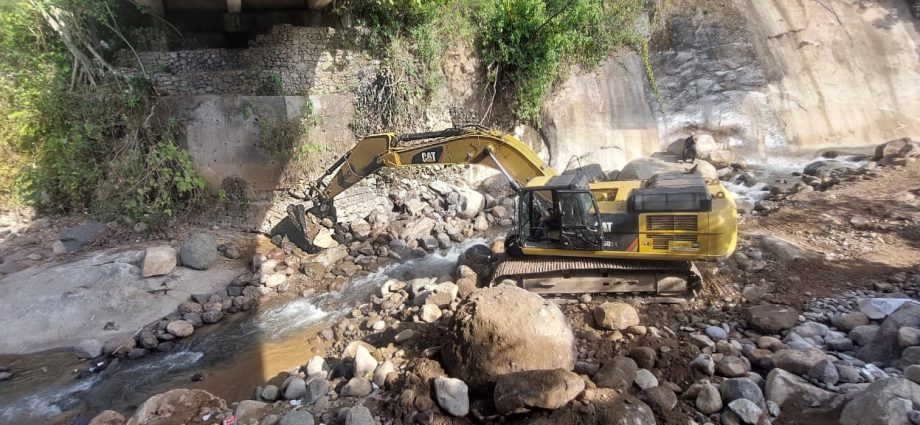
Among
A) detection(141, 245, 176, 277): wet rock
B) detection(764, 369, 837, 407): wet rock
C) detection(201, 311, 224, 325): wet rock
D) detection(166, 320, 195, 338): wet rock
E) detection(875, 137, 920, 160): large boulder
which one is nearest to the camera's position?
detection(764, 369, 837, 407): wet rock

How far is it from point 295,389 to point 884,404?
5.12 m

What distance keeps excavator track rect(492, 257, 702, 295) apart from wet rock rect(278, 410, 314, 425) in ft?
10.1

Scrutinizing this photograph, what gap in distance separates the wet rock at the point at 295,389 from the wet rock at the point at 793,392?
14.8ft

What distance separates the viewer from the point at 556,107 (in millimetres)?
13852

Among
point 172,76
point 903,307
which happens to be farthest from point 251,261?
point 903,307

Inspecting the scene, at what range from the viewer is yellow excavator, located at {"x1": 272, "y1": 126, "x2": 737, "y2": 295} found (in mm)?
5484

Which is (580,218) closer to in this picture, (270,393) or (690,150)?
(270,393)

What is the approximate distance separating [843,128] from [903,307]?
43.2ft

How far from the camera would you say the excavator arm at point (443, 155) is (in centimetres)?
677

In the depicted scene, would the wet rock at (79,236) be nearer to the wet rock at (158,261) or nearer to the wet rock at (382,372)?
the wet rock at (158,261)

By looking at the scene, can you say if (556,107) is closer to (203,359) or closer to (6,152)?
(203,359)

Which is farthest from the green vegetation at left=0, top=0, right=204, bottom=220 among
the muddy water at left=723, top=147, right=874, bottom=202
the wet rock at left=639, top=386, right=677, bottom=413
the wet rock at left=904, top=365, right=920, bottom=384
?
the muddy water at left=723, top=147, right=874, bottom=202

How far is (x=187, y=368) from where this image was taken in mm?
5883

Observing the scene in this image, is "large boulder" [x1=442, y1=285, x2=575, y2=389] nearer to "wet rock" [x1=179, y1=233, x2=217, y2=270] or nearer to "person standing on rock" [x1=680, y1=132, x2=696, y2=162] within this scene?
"wet rock" [x1=179, y1=233, x2=217, y2=270]
